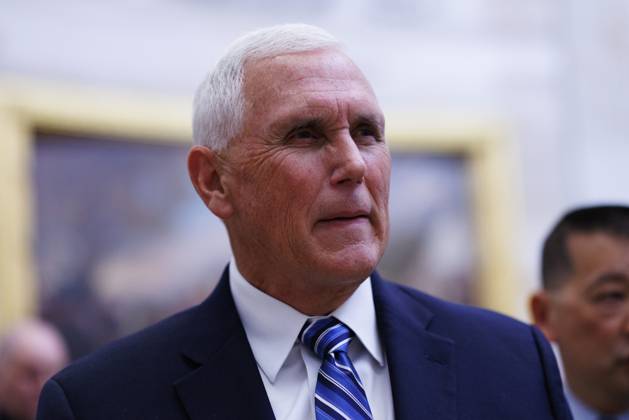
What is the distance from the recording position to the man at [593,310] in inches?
142

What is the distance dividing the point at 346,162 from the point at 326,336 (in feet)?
1.45

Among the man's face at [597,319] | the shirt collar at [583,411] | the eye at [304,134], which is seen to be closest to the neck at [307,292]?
the eye at [304,134]

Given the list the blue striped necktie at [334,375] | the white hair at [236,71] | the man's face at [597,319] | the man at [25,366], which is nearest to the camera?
the blue striped necktie at [334,375]

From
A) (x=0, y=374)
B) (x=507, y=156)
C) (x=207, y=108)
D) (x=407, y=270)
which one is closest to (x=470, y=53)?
(x=507, y=156)

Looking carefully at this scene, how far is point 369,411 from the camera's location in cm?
249

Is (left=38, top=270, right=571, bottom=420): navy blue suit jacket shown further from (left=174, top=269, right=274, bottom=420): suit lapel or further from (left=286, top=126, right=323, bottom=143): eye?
(left=286, top=126, right=323, bottom=143): eye

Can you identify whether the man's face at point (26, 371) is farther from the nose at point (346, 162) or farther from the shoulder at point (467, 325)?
the nose at point (346, 162)

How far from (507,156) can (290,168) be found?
6567 millimetres

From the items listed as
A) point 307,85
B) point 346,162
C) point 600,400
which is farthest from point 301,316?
point 600,400

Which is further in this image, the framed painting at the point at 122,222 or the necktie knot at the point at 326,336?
the framed painting at the point at 122,222

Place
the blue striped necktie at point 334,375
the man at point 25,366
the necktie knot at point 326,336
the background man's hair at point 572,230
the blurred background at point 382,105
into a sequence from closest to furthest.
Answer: the blue striped necktie at point 334,375
the necktie knot at point 326,336
the background man's hair at point 572,230
the man at point 25,366
the blurred background at point 382,105

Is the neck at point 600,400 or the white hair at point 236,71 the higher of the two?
the white hair at point 236,71

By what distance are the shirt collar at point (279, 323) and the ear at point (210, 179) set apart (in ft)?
0.73

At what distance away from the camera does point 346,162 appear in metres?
2.54
